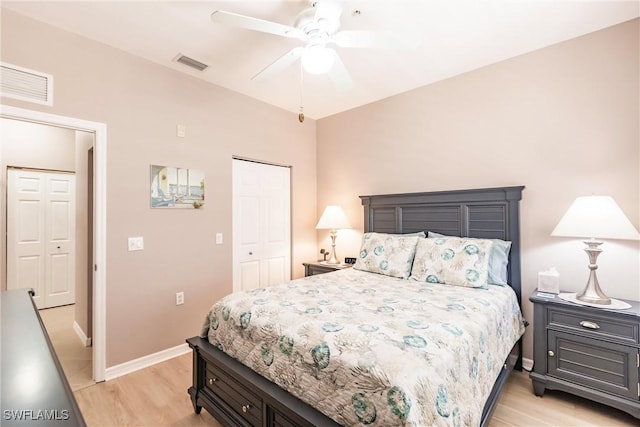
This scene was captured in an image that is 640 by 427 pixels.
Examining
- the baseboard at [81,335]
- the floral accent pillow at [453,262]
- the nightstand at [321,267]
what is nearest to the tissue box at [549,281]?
the floral accent pillow at [453,262]

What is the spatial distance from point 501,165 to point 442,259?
3.55ft

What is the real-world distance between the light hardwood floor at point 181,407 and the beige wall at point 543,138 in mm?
535

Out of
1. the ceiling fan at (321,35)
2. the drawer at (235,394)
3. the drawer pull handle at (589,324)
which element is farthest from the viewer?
the drawer pull handle at (589,324)

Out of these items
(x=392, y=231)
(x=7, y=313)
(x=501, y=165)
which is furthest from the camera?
(x=392, y=231)

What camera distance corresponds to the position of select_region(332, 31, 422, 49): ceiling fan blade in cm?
176

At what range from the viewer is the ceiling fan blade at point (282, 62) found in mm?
1991

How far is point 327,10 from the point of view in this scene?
1748 millimetres

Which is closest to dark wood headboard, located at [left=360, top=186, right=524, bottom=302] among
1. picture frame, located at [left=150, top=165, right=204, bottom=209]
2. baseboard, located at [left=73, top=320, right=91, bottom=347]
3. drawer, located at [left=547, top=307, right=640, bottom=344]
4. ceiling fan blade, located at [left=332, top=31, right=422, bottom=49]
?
drawer, located at [left=547, top=307, right=640, bottom=344]

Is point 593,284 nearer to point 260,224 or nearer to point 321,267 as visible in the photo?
point 321,267

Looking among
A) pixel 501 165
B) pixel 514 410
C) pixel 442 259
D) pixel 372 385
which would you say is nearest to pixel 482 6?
pixel 501 165

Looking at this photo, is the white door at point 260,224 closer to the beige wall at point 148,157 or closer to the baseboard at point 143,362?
the beige wall at point 148,157

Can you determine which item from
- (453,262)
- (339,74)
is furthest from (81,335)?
(453,262)

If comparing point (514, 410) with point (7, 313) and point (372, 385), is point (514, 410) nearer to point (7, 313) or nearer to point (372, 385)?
point (372, 385)

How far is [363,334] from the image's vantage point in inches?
56.9
